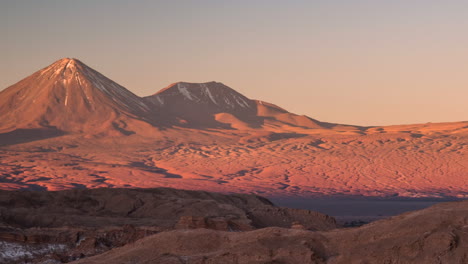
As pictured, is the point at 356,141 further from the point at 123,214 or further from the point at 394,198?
the point at 123,214

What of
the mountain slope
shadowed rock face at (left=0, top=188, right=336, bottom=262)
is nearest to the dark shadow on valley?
the mountain slope

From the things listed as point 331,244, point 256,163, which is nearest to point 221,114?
point 256,163

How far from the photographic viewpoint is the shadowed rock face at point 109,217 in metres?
32.8

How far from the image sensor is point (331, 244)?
19484 millimetres

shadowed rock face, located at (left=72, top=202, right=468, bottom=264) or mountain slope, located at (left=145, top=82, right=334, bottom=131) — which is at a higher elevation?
mountain slope, located at (left=145, top=82, right=334, bottom=131)

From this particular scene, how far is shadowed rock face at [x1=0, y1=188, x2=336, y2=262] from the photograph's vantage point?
32.8 meters

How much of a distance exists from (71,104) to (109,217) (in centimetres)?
10865

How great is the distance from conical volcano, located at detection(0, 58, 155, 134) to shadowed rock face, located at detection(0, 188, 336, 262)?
85568 mm

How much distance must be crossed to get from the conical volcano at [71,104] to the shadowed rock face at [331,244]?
11796cm

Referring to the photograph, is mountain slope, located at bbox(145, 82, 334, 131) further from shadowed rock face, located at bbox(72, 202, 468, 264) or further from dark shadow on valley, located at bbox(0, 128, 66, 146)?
shadowed rock face, located at bbox(72, 202, 468, 264)

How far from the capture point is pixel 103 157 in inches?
4621

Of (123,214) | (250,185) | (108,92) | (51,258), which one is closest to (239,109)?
(108,92)

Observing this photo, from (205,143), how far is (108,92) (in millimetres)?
37871

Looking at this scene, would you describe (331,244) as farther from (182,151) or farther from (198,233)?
(182,151)
